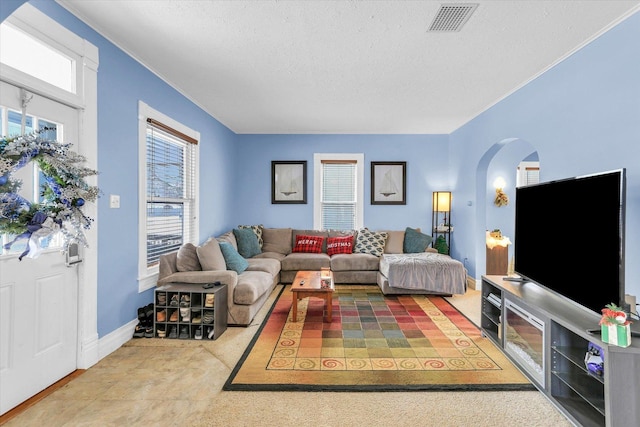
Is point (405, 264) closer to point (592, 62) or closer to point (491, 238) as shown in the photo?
point (491, 238)

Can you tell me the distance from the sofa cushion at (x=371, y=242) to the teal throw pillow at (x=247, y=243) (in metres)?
1.75

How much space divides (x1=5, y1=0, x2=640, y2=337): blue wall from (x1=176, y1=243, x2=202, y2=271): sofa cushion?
43cm

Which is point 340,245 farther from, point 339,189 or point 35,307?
point 35,307

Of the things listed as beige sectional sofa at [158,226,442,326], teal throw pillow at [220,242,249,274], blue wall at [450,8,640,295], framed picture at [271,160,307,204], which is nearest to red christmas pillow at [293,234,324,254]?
beige sectional sofa at [158,226,442,326]

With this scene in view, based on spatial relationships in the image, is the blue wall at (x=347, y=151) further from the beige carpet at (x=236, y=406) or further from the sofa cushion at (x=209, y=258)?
the beige carpet at (x=236, y=406)

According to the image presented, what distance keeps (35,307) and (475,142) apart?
5472 millimetres

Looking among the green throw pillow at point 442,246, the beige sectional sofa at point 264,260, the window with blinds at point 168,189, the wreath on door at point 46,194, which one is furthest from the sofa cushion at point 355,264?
the wreath on door at point 46,194

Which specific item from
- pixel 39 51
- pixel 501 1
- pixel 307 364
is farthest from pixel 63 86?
pixel 501 1

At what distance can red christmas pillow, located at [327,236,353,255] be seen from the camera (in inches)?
220

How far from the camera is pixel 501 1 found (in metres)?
2.21

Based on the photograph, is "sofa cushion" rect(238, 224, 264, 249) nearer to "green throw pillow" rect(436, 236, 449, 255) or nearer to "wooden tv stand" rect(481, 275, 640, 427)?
"green throw pillow" rect(436, 236, 449, 255)

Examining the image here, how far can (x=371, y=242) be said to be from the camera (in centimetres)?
Answer: 555

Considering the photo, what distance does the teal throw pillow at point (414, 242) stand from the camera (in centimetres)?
551

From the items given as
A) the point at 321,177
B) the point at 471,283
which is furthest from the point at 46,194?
the point at 471,283
